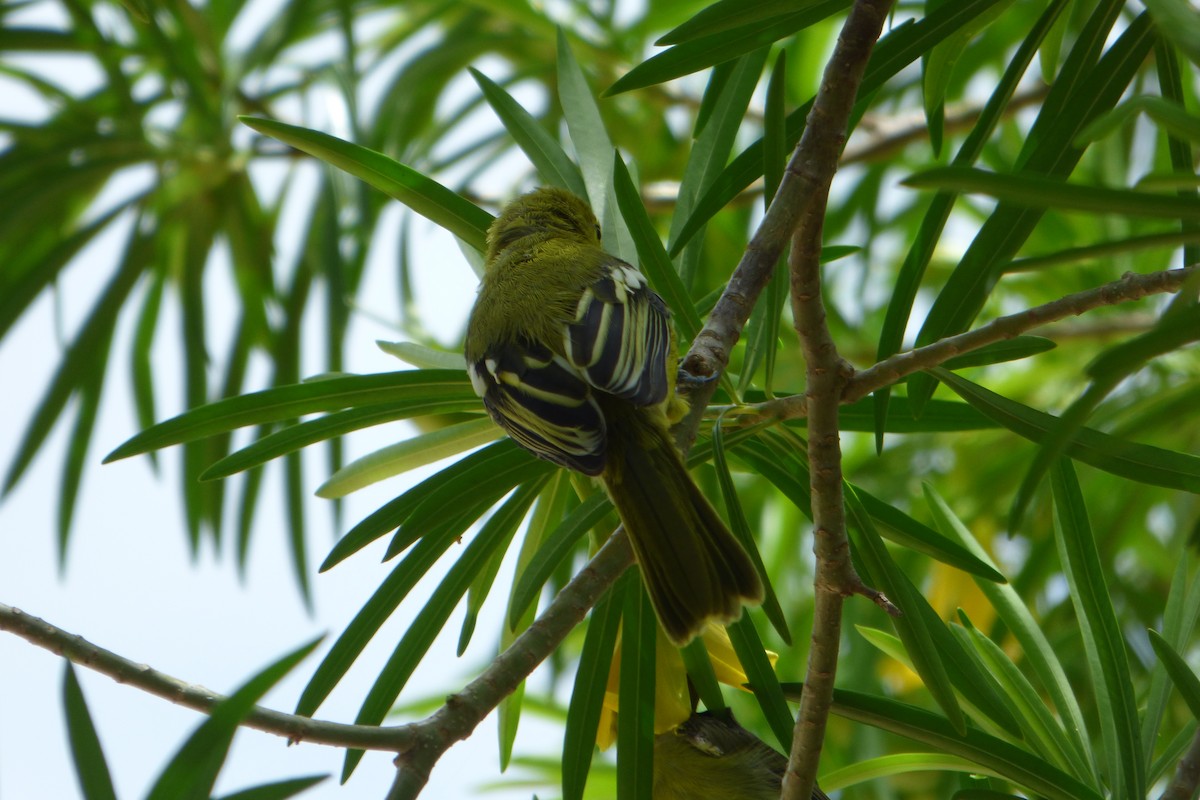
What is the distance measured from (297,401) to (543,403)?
36 cm

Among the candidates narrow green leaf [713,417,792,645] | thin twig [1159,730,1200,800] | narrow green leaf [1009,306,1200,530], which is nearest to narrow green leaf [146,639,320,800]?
narrow green leaf [1009,306,1200,530]

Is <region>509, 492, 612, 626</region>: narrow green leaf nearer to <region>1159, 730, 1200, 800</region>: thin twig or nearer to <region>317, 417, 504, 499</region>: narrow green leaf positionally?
<region>317, 417, 504, 499</region>: narrow green leaf

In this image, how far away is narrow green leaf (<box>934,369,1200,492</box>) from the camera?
4.70 feet

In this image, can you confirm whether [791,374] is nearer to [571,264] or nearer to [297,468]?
[297,468]

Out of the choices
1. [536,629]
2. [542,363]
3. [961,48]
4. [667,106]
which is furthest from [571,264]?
[667,106]

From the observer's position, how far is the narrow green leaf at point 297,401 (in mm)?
1657

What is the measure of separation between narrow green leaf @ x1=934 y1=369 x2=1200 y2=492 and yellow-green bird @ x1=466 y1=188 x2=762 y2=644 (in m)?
→ 0.38

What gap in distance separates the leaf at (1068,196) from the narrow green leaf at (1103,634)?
0.71 metres

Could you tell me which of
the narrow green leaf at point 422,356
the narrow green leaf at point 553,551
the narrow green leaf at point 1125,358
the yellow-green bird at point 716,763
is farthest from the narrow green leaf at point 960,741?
the narrow green leaf at point 422,356

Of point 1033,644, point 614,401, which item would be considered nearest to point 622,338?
point 614,401

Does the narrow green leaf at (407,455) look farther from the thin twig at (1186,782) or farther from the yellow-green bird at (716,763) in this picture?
the thin twig at (1186,782)

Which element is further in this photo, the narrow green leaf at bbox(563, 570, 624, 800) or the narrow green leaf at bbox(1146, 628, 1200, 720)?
the narrow green leaf at bbox(563, 570, 624, 800)

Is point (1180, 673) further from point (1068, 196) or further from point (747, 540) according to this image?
point (1068, 196)

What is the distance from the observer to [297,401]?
5.60ft
